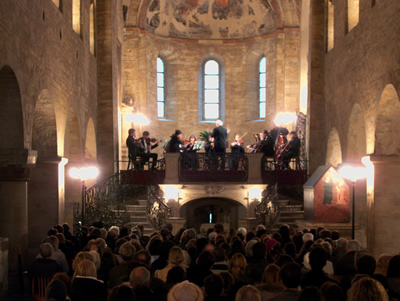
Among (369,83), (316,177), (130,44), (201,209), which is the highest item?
(130,44)

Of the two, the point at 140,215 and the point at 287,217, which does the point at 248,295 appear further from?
the point at 140,215

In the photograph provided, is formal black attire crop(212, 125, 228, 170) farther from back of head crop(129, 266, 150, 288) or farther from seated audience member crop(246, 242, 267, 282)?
back of head crop(129, 266, 150, 288)

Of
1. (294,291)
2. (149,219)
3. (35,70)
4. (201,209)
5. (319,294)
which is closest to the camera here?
(319,294)

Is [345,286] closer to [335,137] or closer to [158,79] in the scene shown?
[335,137]

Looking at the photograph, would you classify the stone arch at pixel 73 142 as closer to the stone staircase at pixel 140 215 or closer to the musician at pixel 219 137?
the stone staircase at pixel 140 215

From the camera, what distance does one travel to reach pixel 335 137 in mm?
22328

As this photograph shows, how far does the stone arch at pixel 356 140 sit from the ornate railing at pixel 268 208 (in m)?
2.88

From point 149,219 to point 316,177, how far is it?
21.0 ft

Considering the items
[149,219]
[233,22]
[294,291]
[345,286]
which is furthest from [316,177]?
[233,22]

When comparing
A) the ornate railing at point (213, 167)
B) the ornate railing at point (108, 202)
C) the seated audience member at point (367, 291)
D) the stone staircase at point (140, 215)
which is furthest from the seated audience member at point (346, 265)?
the ornate railing at point (213, 167)

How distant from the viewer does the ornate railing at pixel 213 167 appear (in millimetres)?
22016

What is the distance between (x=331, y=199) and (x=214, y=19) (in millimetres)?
21340

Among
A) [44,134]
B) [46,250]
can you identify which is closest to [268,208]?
[44,134]

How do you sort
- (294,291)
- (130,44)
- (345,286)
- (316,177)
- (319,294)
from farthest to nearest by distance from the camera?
(130,44), (316,177), (345,286), (294,291), (319,294)
